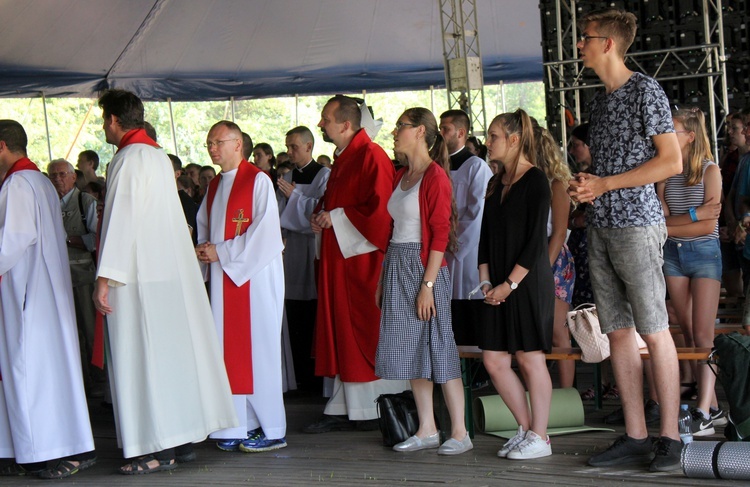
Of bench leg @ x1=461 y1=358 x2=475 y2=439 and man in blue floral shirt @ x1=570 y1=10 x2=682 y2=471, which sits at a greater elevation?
man in blue floral shirt @ x1=570 y1=10 x2=682 y2=471

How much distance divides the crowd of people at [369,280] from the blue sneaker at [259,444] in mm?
18

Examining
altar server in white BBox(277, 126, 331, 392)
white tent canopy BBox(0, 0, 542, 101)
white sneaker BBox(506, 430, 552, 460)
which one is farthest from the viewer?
white tent canopy BBox(0, 0, 542, 101)

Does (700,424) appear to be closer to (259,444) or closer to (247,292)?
(259,444)

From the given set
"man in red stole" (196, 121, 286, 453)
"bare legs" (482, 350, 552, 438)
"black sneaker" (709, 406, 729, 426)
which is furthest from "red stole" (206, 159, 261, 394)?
"black sneaker" (709, 406, 729, 426)

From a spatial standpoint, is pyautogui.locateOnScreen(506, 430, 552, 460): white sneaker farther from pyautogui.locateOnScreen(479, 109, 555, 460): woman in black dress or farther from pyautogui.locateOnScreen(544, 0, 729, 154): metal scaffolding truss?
pyautogui.locateOnScreen(544, 0, 729, 154): metal scaffolding truss

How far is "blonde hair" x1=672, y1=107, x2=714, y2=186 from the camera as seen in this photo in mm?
4828

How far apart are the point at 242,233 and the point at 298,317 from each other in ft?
7.08

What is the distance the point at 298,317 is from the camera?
737 cm

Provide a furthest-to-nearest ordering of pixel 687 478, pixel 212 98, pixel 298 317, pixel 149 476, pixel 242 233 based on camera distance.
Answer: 1. pixel 212 98
2. pixel 298 317
3. pixel 242 233
4. pixel 149 476
5. pixel 687 478

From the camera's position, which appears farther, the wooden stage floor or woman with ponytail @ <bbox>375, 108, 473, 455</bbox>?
woman with ponytail @ <bbox>375, 108, 473, 455</bbox>

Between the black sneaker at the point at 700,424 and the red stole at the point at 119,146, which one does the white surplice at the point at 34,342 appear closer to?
the red stole at the point at 119,146

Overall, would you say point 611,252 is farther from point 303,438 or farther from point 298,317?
point 298,317

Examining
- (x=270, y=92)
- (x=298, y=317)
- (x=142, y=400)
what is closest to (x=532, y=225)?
(x=142, y=400)

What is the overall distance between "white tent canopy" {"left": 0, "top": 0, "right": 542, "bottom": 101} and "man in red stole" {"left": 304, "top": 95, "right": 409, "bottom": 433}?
1100 centimetres
